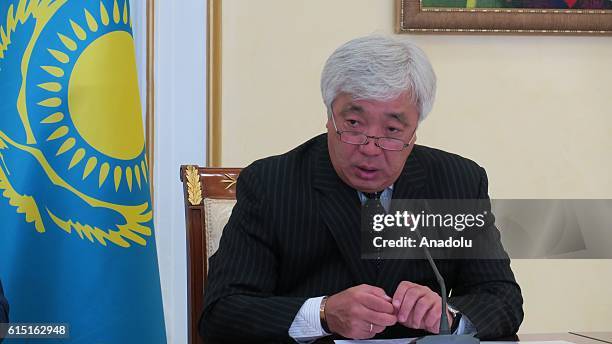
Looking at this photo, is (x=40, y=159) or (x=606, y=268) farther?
(x=606, y=268)

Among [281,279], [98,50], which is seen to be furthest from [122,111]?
[281,279]

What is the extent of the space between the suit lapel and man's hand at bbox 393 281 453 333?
0.99 feet

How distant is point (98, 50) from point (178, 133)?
100 cm

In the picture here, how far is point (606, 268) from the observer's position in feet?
12.6

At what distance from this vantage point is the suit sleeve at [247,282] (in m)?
1.95

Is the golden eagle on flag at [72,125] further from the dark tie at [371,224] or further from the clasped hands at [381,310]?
the clasped hands at [381,310]

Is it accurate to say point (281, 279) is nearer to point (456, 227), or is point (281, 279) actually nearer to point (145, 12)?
point (456, 227)

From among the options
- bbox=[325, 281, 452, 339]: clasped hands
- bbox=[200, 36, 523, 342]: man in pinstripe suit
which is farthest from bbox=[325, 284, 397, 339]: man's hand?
bbox=[200, 36, 523, 342]: man in pinstripe suit

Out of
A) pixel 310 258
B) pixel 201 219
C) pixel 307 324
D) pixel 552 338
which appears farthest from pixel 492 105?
pixel 307 324

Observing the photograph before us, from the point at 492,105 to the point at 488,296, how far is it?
179 cm

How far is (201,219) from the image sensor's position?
2.47m

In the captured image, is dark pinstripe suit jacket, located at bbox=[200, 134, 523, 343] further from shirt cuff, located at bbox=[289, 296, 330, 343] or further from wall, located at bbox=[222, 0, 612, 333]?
wall, located at bbox=[222, 0, 612, 333]

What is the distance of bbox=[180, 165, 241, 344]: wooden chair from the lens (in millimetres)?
2418

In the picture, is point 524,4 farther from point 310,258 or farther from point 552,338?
point 552,338
